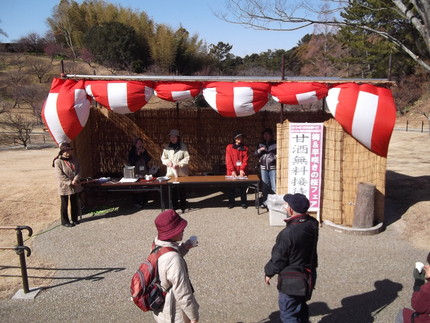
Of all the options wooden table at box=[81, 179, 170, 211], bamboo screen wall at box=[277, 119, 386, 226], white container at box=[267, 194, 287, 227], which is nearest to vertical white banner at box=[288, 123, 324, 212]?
bamboo screen wall at box=[277, 119, 386, 226]

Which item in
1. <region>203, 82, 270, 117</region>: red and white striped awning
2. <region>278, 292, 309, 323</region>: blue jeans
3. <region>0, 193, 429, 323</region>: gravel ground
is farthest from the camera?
<region>203, 82, 270, 117</region>: red and white striped awning

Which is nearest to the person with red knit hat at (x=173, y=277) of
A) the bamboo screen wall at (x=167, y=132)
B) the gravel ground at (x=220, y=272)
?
the gravel ground at (x=220, y=272)

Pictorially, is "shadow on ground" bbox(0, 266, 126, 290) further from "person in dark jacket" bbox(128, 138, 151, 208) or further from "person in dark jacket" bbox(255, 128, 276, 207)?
"person in dark jacket" bbox(255, 128, 276, 207)

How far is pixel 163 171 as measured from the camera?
358 inches

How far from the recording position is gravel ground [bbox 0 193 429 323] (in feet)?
12.5

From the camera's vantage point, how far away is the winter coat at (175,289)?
234 centimetres

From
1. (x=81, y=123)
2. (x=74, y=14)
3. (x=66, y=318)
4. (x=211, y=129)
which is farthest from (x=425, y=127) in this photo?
(x=74, y=14)

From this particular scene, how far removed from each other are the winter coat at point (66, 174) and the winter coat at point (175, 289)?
14.3 feet

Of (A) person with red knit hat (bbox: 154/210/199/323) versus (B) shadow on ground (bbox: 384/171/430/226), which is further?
(B) shadow on ground (bbox: 384/171/430/226)

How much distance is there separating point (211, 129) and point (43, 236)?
4738 millimetres

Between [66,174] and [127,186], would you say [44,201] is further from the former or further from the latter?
[127,186]

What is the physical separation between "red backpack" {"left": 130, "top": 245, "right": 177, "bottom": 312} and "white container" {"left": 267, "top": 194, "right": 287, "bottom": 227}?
4013 mm

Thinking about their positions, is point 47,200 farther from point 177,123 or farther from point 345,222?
point 345,222

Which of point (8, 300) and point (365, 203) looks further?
point (365, 203)
